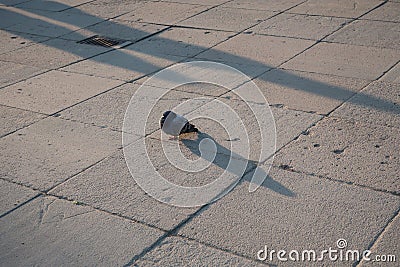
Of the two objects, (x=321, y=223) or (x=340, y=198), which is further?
(x=340, y=198)

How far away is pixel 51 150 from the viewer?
558 cm

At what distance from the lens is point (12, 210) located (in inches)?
184

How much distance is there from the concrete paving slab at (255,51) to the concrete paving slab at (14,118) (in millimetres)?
2222

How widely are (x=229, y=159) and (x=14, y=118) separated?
2.35m

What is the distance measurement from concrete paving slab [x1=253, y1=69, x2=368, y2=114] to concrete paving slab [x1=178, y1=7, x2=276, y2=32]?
2009mm

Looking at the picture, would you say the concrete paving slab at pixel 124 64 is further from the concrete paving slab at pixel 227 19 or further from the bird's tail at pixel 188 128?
the bird's tail at pixel 188 128

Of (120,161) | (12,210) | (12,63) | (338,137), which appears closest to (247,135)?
(338,137)

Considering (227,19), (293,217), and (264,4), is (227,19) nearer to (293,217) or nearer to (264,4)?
(264,4)

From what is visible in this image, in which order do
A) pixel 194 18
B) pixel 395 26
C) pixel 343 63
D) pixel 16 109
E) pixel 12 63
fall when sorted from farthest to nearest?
pixel 194 18 → pixel 395 26 → pixel 12 63 → pixel 343 63 → pixel 16 109

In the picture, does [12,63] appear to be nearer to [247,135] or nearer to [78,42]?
[78,42]

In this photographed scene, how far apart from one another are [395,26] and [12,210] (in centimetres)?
590

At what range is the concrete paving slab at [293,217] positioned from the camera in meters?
4.12

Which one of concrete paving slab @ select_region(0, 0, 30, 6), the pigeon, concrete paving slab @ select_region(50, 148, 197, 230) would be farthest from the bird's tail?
concrete paving slab @ select_region(0, 0, 30, 6)

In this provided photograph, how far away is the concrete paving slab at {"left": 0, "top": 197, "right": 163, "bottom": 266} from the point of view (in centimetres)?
411
